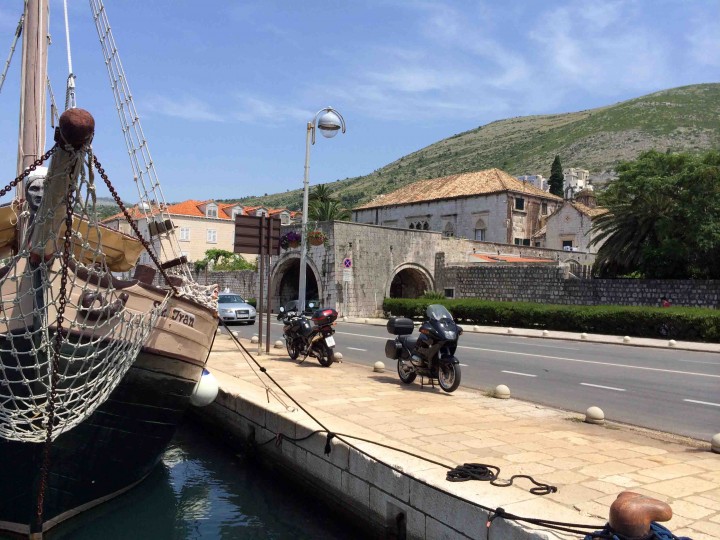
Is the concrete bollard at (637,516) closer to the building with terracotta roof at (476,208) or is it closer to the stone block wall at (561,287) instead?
the stone block wall at (561,287)

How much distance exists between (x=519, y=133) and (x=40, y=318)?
14005 centimetres

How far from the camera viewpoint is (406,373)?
9727mm

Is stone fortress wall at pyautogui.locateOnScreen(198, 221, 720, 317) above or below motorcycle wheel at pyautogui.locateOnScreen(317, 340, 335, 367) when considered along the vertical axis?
above

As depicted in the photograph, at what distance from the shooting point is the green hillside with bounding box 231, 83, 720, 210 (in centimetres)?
9375

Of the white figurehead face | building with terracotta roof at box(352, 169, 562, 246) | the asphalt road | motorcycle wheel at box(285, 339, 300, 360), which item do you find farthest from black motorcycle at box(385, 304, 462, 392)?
building with terracotta roof at box(352, 169, 562, 246)

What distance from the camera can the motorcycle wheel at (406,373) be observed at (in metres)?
9.66

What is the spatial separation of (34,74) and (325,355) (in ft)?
22.2

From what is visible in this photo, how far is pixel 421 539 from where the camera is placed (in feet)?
14.9

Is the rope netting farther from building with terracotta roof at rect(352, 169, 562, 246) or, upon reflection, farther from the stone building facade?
the stone building facade

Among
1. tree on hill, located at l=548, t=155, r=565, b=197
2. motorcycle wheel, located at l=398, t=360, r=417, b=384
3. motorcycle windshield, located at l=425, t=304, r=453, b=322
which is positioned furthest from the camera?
tree on hill, located at l=548, t=155, r=565, b=197

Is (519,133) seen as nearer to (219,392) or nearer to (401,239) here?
(401,239)

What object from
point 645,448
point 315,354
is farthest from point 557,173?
point 645,448

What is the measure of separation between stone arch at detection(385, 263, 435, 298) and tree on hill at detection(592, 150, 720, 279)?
374 inches

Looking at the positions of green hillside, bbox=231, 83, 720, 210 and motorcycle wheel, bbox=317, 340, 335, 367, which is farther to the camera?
green hillside, bbox=231, 83, 720, 210
